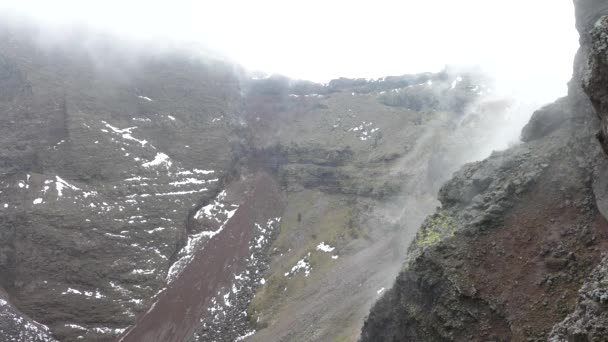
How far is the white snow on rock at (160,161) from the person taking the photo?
120m

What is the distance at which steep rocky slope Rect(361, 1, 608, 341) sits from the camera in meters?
23.0

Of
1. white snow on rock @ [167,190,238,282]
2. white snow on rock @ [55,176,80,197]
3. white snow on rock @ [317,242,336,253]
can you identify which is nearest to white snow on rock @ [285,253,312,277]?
white snow on rock @ [317,242,336,253]

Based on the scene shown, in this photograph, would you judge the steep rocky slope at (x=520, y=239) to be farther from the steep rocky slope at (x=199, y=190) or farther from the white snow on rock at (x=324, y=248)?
the white snow on rock at (x=324, y=248)

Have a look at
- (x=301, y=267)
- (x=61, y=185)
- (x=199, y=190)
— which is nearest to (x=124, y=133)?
(x=61, y=185)

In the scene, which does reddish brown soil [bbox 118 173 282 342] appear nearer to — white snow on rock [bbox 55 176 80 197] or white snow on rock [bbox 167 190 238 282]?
white snow on rock [bbox 167 190 238 282]

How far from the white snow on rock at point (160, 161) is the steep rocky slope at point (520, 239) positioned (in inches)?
3781

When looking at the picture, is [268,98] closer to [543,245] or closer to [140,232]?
[140,232]

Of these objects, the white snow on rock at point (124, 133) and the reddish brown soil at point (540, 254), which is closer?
the reddish brown soil at point (540, 254)

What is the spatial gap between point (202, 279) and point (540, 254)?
80.6 m

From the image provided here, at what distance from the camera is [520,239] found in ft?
87.4

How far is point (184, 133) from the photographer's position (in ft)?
442

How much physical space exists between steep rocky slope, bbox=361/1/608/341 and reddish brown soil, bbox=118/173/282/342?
5933 centimetres

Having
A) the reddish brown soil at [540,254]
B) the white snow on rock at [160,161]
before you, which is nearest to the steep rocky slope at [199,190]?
the white snow on rock at [160,161]

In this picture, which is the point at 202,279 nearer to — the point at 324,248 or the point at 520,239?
the point at 324,248
